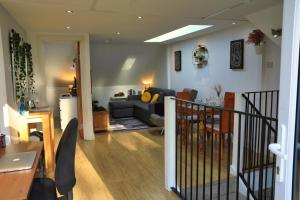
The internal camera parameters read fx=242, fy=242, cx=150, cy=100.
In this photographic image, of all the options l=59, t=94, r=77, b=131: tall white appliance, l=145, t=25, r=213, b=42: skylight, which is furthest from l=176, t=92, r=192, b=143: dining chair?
l=59, t=94, r=77, b=131: tall white appliance

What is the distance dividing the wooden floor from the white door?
1.78 metres

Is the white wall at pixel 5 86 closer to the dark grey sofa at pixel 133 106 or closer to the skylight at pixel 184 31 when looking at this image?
the skylight at pixel 184 31

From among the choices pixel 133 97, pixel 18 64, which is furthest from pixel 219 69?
pixel 18 64

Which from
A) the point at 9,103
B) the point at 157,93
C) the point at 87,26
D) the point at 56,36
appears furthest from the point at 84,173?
the point at 157,93

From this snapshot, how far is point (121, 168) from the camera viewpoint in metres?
3.60

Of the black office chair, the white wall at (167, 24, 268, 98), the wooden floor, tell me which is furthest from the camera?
the white wall at (167, 24, 268, 98)

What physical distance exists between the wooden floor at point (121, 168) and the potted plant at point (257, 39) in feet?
8.23

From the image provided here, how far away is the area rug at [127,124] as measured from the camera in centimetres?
610

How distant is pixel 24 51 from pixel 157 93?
396cm

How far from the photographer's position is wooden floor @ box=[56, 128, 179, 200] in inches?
113

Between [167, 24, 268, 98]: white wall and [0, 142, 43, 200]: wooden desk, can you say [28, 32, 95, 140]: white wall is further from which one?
[0, 142, 43, 200]: wooden desk

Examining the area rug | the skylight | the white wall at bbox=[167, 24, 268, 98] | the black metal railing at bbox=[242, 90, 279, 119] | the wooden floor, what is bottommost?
the wooden floor

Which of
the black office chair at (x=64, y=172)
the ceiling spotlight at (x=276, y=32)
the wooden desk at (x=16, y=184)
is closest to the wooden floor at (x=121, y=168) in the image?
the black office chair at (x=64, y=172)

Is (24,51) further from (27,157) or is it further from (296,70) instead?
(296,70)
